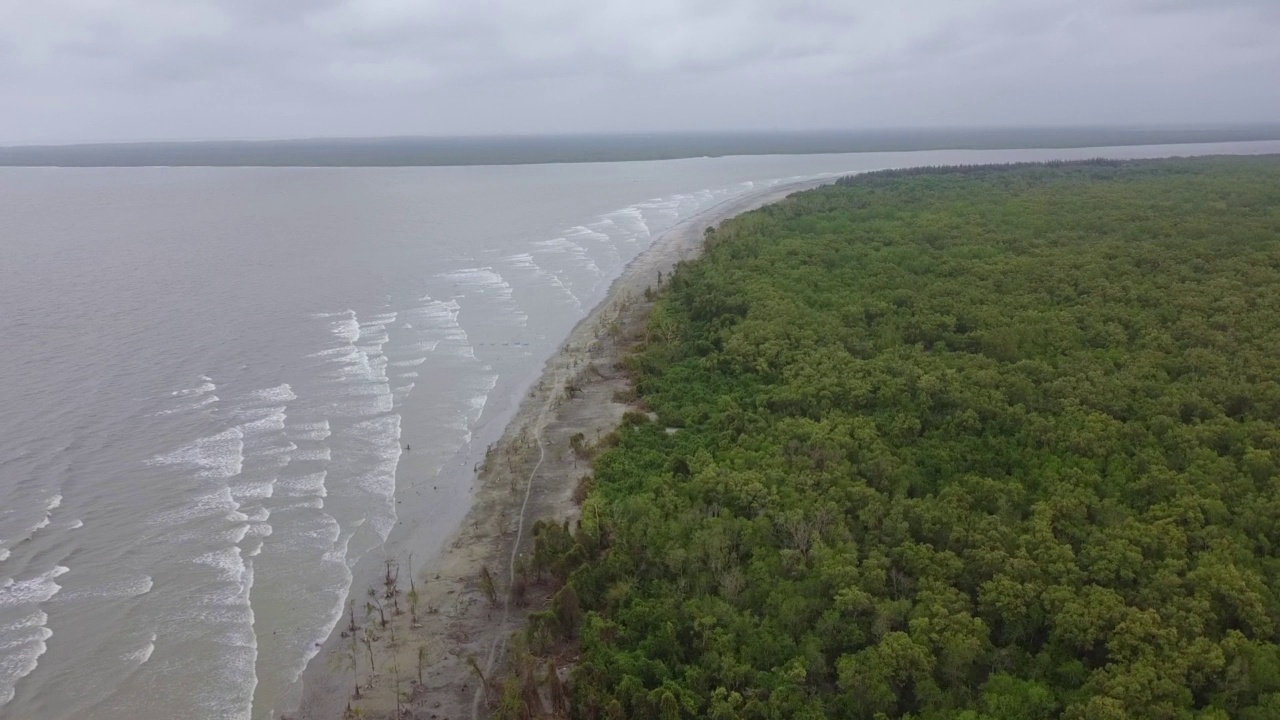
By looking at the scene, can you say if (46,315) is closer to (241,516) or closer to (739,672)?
(241,516)

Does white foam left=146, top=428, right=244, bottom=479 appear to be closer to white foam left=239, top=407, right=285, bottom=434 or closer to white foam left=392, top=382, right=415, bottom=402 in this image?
white foam left=239, top=407, right=285, bottom=434

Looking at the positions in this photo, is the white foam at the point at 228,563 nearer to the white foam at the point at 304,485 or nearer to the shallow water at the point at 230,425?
the shallow water at the point at 230,425

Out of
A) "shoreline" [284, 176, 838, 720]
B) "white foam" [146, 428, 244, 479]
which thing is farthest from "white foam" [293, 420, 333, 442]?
"shoreline" [284, 176, 838, 720]

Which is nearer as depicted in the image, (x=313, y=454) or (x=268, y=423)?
(x=313, y=454)

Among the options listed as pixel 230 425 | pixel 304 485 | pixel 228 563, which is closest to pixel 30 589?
pixel 228 563

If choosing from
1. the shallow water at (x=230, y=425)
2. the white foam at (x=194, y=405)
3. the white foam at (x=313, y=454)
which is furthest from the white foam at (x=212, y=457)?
the white foam at (x=194, y=405)

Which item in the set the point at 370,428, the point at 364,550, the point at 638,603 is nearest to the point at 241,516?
the point at 364,550

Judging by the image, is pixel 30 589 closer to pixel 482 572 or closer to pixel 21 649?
pixel 21 649
